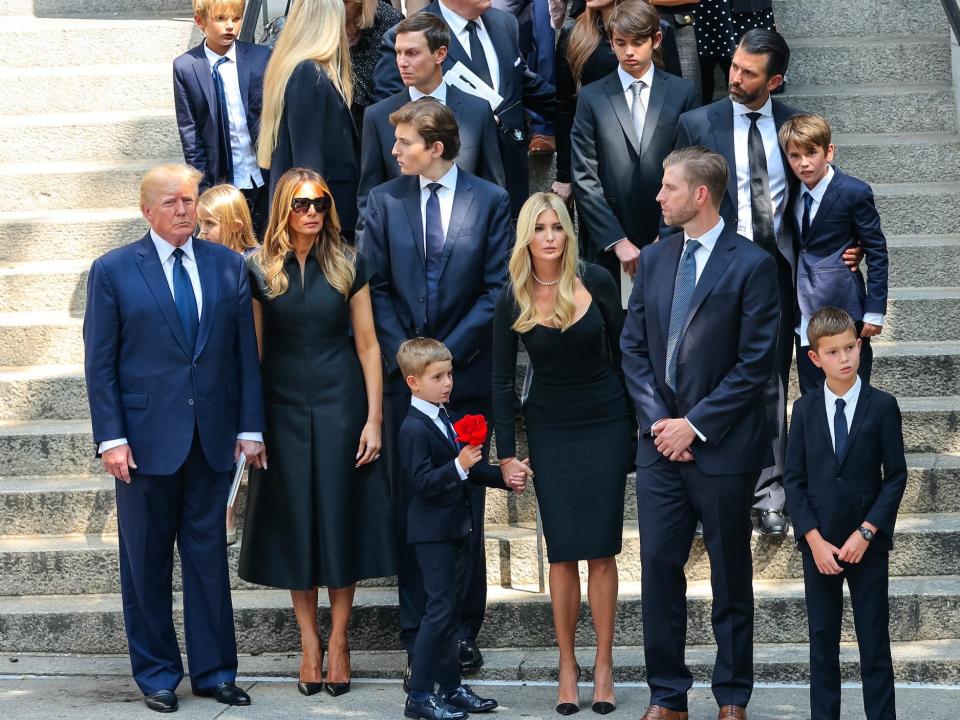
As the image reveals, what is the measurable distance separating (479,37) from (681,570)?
287 centimetres

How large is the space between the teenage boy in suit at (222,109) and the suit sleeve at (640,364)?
250 centimetres

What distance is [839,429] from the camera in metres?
5.48

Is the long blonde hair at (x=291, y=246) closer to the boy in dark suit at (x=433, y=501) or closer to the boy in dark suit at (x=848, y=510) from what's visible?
the boy in dark suit at (x=433, y=501)

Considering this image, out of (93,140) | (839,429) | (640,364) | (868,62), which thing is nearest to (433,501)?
(640,364)

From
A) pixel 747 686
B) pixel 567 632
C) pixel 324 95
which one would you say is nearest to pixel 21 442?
pixel 324 95

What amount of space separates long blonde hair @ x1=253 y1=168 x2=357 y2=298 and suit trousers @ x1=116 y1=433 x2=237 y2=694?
735 mm

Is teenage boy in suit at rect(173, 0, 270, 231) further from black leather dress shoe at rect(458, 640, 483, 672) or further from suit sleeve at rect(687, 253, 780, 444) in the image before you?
suit sleeve at rect(687, 253, 780, 444)

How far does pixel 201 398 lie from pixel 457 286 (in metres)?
1.12

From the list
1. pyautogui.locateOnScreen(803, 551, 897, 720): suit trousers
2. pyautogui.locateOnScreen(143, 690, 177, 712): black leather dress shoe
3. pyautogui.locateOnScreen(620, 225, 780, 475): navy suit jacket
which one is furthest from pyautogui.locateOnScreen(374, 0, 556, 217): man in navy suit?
pyautogui.locateOnScreen(143, 690, 177, 712): black leather dress shoe

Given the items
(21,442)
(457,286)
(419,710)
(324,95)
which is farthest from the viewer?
(21,442)

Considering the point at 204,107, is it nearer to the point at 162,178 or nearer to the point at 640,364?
the point at 162,178

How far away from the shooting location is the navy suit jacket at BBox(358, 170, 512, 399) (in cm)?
639

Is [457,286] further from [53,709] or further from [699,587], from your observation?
[53,709]

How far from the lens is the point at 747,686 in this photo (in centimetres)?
579
